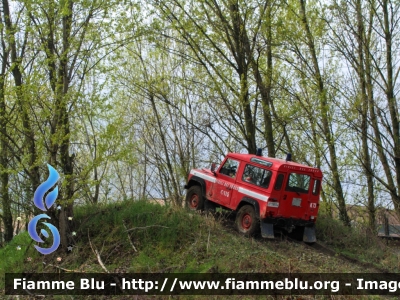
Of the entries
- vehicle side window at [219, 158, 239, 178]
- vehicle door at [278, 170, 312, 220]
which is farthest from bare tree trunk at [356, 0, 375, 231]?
vehicle side window at [219, 158, 239, 178]

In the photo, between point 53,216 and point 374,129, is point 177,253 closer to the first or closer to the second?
point 53,216

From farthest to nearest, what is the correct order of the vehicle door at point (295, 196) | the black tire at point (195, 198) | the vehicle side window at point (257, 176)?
the black tire at point (195, 198) → the vehicle side window at point (257, 176) → the vehicle door at point (295, 196)

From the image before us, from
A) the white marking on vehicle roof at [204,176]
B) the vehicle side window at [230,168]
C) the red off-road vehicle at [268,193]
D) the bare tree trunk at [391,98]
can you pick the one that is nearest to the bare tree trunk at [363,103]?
the bare tree trunk at [391,98]

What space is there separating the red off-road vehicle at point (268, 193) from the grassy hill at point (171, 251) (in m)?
0.44

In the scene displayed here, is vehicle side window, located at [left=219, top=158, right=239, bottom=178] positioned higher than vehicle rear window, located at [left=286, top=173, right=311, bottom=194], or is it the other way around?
vehicle side window, located at [left=219, top=158, right=239, bottom=178]

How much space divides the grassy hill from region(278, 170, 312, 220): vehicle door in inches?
28.6

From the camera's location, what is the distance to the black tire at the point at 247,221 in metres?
11.3

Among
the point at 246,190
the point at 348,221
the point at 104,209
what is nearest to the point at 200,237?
the point at 246,190

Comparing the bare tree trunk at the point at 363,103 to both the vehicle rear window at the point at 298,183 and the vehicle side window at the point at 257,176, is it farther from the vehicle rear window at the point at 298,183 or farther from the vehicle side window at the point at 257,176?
the vehicle side window at the point at 257,176

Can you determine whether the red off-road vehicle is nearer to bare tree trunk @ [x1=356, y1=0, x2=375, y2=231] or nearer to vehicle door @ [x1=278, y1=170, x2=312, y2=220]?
vehicle door @ [x1=278, y1=170, x2=312, y2=220]

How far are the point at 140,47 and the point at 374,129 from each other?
37.1 feet

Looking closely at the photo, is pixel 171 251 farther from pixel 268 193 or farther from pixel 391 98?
pixel 391 98

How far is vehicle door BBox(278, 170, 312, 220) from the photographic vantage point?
11.3 metres

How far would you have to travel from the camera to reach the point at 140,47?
22.3m
